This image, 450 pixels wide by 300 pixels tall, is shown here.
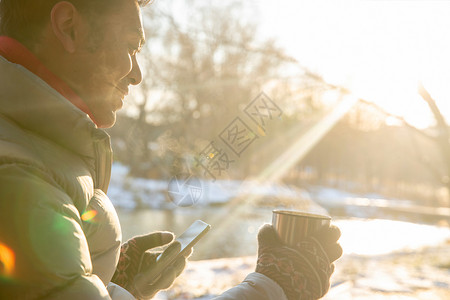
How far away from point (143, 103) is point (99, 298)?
39.3 ft

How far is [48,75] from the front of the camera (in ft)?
3.19

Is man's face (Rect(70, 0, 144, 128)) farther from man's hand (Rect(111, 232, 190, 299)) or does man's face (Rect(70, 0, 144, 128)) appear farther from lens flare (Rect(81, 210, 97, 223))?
man's hand (Rect(111, 232, 190, 299))

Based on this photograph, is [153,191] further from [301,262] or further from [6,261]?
[6,261]

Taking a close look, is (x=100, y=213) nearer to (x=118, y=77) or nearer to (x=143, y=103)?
(x=118, y=77)

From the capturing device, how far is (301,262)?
122 centimetres

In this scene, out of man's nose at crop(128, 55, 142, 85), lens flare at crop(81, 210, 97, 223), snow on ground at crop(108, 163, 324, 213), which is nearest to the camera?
lens flare at crop(81, 210, 97, 223)

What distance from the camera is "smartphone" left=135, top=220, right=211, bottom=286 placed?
1.27 m

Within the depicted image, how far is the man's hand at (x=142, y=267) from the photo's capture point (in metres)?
1.38

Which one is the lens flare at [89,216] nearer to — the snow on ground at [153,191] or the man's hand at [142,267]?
the man's hand at [142,267]

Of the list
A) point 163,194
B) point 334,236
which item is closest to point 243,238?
point 163,194

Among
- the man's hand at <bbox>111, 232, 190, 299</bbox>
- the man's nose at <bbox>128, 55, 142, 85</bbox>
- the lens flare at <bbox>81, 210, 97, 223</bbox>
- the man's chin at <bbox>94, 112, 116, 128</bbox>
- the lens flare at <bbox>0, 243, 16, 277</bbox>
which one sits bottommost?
the man's hand at <bbox>111, 232, 190, 299</bbox>

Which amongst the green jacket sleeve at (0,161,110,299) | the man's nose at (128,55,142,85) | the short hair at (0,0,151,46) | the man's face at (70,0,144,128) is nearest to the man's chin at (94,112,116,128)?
Result: the man's face at (70,0,144,128)

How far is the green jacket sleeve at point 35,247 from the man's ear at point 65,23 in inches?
15.3

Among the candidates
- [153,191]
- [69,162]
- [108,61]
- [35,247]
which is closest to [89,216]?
[69,162]
